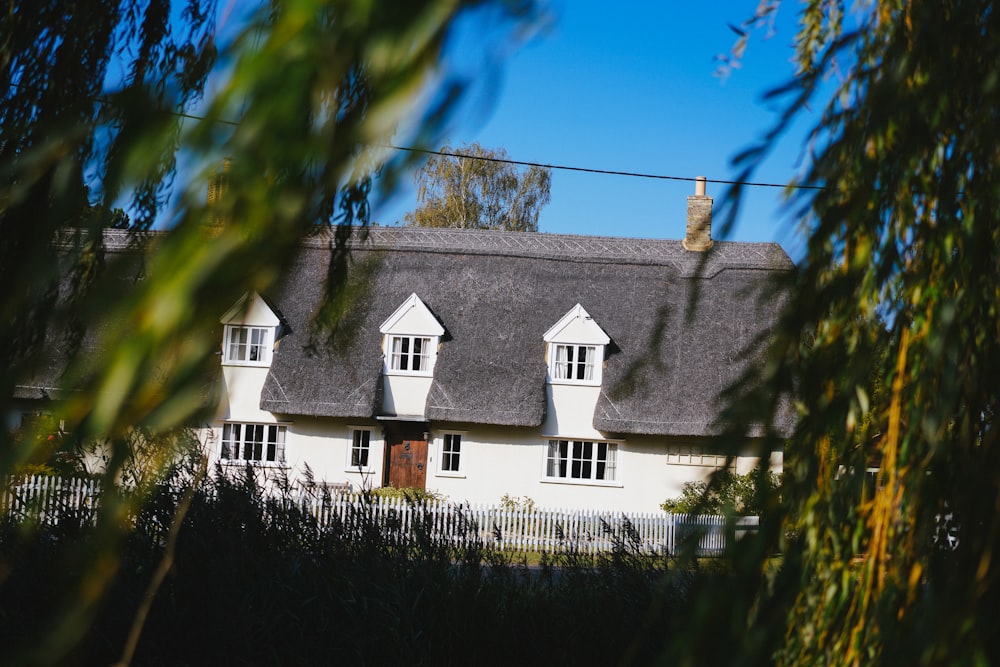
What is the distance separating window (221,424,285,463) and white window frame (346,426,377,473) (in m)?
1.37

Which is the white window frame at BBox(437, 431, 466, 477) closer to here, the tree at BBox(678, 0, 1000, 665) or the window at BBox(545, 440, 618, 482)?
the window at BBox(545, 440, 618, 482)

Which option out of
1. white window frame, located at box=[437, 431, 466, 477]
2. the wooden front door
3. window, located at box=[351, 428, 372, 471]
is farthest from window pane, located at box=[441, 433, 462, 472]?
window, located at box=[351, 428, 372, 471]

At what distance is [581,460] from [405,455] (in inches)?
139

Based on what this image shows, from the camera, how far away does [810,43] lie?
5.27ft

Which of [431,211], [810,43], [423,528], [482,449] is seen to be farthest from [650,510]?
[810,43]

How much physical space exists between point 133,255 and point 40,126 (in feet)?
3.48

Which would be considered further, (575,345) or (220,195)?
(575,345)

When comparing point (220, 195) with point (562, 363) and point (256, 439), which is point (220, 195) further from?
point (256, 439)

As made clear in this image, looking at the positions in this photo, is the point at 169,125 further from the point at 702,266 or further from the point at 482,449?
the point at 482,449

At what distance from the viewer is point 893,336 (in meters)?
1.25

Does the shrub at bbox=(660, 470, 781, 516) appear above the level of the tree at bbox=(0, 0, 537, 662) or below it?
below

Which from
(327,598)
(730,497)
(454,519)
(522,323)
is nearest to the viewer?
(730,497)

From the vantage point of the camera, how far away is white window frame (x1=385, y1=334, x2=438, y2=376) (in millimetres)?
19406

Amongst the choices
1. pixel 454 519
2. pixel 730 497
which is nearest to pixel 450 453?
pixel 454 519
